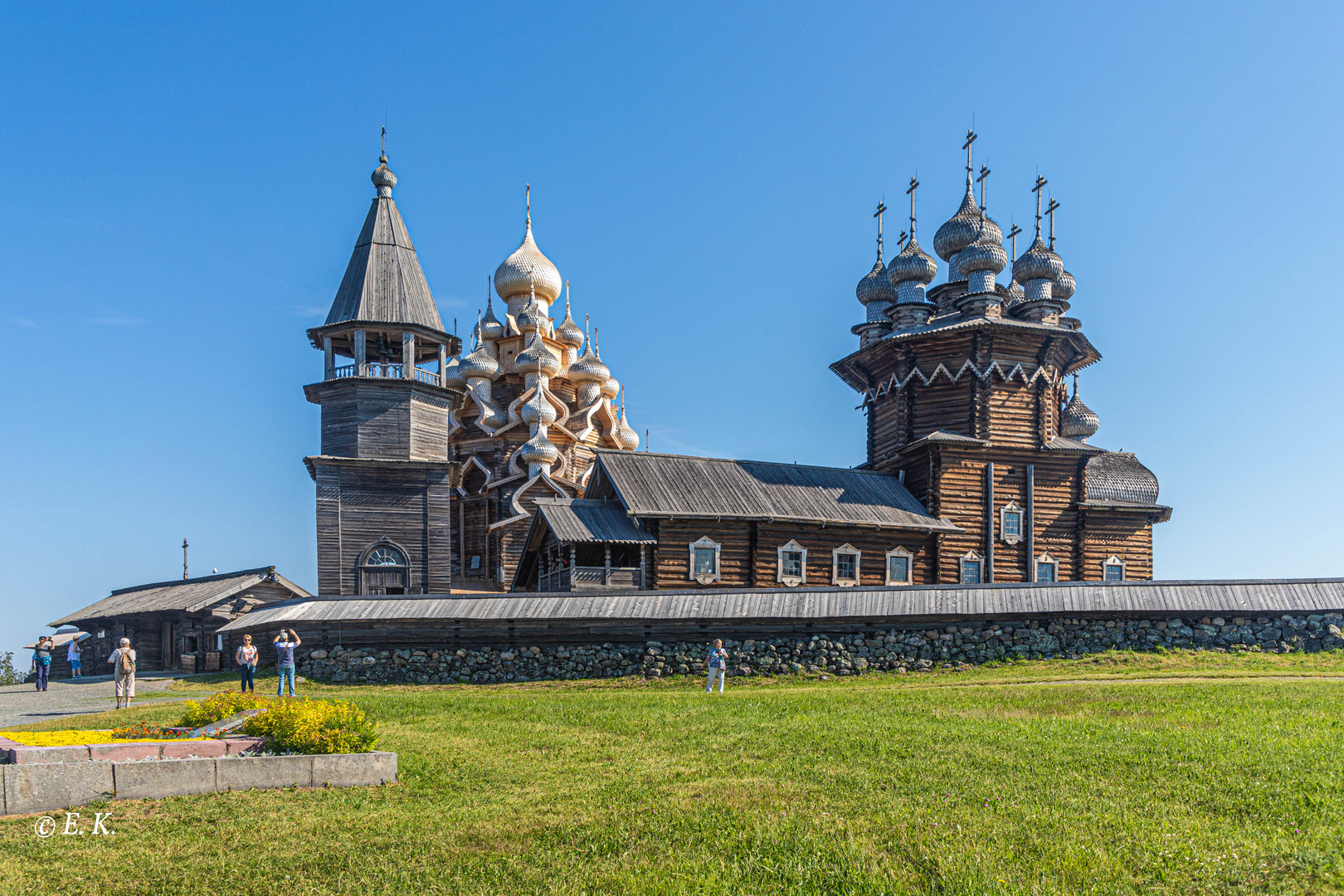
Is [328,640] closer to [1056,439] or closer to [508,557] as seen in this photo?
[508,557]

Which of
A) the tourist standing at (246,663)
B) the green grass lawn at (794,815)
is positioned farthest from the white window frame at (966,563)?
the tourist standing at (246,663)

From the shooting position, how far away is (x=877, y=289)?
3441 cm

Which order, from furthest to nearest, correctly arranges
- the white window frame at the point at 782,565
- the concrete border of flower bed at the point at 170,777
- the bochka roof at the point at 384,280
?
the bochka roof at the point at 384,280, the white window frame at the point at 782,565, the concrete border of flower bed at the point at 170,777

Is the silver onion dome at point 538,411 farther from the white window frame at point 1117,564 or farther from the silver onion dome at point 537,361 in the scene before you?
the white window frame at point 1117,564

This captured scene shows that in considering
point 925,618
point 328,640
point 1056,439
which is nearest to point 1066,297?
point 1056,439

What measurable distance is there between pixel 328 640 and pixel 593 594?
534cm

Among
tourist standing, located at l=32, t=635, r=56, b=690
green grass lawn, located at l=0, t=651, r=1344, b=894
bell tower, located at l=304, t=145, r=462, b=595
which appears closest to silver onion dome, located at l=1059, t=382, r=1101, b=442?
bell tower, located at l=304, t=145, r=462, b=595

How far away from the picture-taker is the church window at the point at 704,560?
24.8 m

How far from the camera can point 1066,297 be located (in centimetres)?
3416

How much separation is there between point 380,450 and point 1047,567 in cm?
1981

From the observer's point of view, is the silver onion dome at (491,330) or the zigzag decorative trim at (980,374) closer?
the zigzag decorative trim at (980,374)

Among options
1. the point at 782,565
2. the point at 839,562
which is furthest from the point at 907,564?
the point at 782,565

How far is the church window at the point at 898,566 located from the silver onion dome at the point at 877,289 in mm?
10619

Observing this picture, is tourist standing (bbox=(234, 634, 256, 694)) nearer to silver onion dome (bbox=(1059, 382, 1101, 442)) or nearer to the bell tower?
the bell tower
